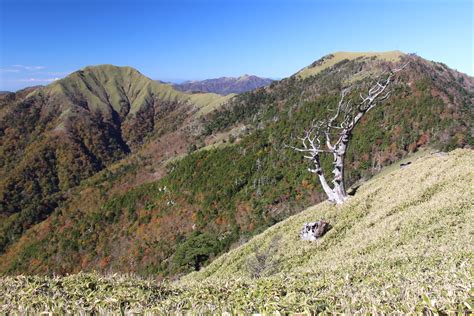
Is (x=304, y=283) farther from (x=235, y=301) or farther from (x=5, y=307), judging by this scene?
(x=5, y=307)

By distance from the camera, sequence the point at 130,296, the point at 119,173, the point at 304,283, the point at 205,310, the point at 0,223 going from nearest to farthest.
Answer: the point at 205,310 < the point at 130,296 < the point at 304,283 < the point at 0,223 < the point at 119,173

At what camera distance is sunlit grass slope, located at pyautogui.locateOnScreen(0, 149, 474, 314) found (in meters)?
4.96

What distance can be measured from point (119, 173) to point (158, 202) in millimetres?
60022

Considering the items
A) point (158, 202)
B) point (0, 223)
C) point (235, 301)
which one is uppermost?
point (235, 301)

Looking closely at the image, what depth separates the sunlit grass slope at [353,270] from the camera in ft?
16.3

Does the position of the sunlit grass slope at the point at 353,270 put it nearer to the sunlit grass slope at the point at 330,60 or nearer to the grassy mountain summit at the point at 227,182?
the grassy mountain summit at the point at 227,182

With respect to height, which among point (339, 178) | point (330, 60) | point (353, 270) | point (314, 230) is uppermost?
point (330, 60)

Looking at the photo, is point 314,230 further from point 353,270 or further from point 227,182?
point 227,182

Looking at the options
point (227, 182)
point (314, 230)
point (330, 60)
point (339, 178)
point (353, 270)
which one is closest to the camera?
point (353, 270)

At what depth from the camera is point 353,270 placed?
9039 millimetres

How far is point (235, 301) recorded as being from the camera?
5.78 metres

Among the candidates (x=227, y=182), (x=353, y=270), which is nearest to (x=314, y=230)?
(x=353, y=270)

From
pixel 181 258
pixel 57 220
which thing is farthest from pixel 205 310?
pixel 57 220

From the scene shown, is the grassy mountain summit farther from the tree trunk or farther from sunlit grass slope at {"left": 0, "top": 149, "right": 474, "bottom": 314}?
sunlit grass slope at {"left": 0, "top": 149, "right": 474, "bottom": 314}
